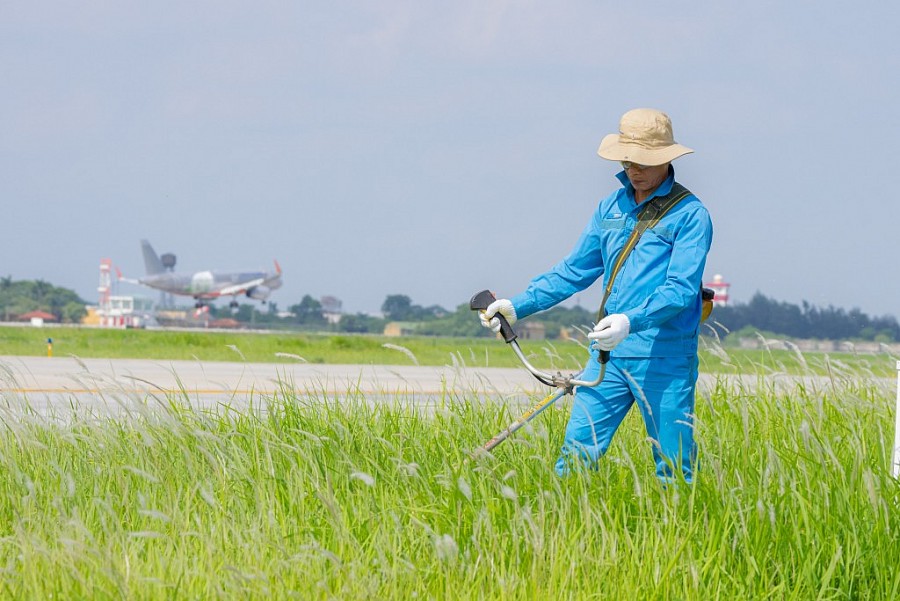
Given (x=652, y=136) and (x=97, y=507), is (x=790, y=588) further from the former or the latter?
(x=97, y=507)

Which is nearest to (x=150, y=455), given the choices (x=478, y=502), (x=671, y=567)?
(x=478, y=502)

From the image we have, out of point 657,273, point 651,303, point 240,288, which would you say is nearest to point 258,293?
→ point 240,288

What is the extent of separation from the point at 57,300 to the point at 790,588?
7138 inches

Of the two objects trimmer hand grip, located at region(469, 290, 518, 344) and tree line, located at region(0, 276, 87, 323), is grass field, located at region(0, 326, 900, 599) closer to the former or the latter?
trimmer hand grip, located at region(469, 290, 518, 344)

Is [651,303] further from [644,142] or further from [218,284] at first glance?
[218,284]

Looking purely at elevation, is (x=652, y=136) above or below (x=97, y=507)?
above

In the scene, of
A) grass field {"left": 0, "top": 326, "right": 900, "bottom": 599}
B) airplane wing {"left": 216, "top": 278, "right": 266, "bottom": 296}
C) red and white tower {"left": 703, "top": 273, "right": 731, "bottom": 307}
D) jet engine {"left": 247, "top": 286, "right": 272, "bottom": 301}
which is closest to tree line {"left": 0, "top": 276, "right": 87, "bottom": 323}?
airplane wing {"left": 216, "top": 278, "right": 266, "bottom": 296}

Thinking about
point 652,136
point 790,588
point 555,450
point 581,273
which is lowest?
point 790,588

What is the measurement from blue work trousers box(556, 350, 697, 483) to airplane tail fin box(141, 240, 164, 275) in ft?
484

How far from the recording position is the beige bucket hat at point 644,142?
4746 millimetres

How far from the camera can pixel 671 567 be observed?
3676 millimetres

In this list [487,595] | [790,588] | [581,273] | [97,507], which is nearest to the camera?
[487,595]

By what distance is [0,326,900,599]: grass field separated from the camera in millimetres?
3516

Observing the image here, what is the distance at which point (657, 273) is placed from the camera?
4832 mm
